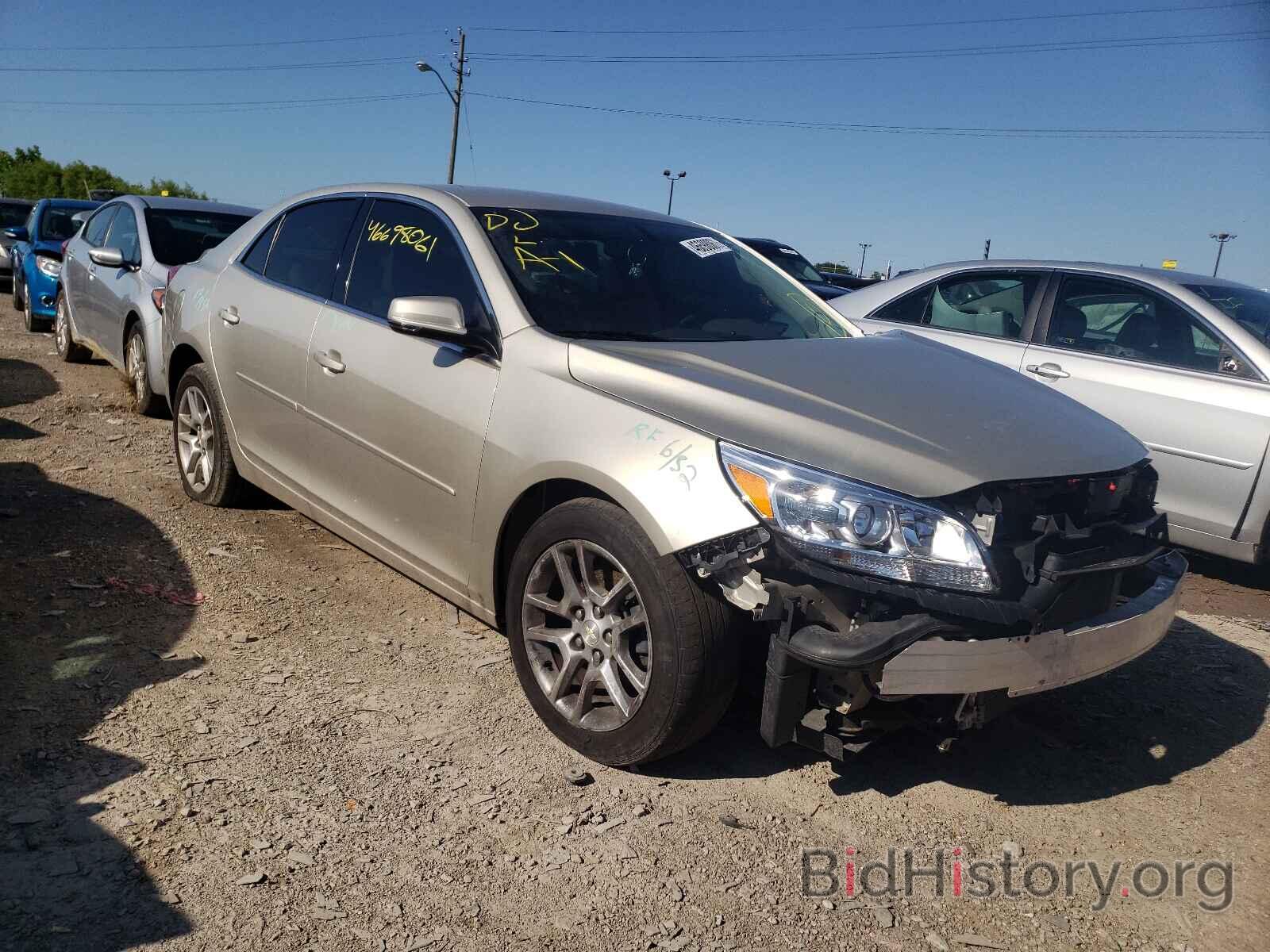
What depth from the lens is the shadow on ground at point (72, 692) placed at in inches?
93.2

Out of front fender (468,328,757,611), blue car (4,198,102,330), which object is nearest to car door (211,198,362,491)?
front fender (468,328,757,611)

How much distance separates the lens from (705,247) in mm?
4398

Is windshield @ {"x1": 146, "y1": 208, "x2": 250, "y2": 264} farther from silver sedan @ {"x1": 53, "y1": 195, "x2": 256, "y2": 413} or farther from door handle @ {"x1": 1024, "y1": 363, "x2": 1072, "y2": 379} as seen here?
door handle @ {"x1": 1024, "y1": 363, "x2": 1072, "y2": 379}

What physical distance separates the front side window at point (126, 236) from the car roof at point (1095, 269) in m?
5.64

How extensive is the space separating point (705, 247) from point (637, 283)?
2.08 ft

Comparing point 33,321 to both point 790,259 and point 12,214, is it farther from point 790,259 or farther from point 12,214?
point 790,259

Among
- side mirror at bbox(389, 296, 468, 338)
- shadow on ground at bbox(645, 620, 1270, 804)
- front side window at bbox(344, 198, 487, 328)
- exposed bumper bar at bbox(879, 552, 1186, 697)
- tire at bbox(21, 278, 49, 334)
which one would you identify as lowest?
tire at bbox(21, 278, 49, 334)

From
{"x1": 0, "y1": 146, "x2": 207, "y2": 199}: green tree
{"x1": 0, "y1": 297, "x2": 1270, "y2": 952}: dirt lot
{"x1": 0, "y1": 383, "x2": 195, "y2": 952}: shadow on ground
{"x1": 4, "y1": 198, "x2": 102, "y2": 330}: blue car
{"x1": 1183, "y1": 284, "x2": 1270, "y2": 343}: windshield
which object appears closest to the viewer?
{"x1": 0, "y1": 383, "x2": 195, "y2": 952}: shadow on ground

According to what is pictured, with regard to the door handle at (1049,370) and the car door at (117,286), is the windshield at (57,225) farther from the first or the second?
the door handle at (1049,370)

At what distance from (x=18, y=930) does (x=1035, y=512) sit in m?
2.70

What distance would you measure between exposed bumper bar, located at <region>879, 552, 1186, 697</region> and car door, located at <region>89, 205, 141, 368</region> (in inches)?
253

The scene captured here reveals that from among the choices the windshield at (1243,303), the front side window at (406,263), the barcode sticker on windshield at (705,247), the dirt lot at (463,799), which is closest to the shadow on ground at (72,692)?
the dirt lot at (463,799)

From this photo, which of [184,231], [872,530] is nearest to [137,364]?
[184,231]

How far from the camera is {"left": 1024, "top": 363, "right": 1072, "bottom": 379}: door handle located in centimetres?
585
